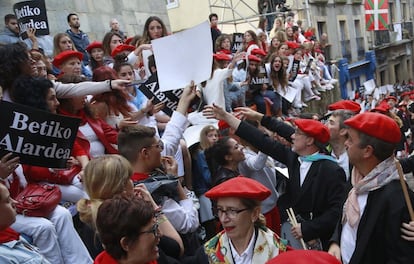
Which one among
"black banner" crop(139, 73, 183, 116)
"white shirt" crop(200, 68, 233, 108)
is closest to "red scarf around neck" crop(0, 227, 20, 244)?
"black banner" crop(139, 73, 183, 116)

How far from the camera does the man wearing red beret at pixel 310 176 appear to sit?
4.05 meters

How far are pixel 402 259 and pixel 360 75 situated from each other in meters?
29.9

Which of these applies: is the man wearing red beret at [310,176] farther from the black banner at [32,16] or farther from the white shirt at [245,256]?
the black banner at [32,16]

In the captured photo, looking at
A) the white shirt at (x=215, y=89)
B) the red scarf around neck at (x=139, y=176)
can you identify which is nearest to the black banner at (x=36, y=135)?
the red scarf around neck at (x=139, y=176)

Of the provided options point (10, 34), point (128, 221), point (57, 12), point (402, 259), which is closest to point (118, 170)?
point (128, 221)

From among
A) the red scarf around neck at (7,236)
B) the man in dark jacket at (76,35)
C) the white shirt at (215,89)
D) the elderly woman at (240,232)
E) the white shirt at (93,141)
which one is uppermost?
the man in dark jacket at (76,35)

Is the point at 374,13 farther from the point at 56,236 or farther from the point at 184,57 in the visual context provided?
the point at 56,236

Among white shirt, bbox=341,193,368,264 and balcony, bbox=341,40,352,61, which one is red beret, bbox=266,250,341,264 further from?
balcony, bbox=341,40,352,61

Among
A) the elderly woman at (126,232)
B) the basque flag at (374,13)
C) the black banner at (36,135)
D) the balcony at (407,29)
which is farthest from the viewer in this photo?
the balcony at (407,29)

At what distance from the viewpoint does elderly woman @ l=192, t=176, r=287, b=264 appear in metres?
2.95

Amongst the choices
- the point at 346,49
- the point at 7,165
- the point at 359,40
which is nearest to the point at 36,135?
the point at 7,165

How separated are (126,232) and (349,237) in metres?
1.53

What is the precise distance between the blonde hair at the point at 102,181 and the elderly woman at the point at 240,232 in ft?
1.68

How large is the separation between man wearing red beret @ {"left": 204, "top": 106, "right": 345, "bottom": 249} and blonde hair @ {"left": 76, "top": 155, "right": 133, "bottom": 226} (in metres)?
1.67
